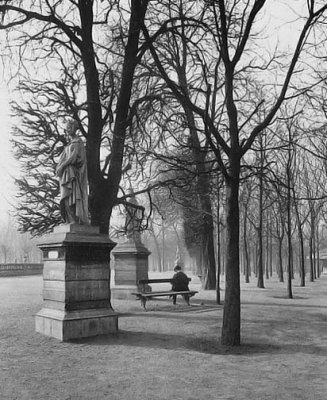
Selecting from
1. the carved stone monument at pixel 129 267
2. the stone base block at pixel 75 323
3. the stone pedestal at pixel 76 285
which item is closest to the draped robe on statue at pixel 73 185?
the stone pedestal at pixel 76 285

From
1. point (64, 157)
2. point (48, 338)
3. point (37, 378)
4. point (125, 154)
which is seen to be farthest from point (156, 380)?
point (125, 154)

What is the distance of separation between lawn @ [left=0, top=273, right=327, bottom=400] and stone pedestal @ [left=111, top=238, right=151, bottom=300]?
587cm

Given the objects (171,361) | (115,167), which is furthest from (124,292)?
(171,361)

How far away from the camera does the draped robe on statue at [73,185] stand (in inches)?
417

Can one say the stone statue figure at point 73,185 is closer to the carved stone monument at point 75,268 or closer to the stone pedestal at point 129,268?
the carved stone monument at point 75,268

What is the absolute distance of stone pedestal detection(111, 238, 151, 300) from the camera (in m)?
19.4

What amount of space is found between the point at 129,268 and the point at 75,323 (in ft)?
31.3

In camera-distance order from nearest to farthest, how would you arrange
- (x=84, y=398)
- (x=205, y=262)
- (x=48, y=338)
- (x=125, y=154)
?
(x=84, y=398), (x=48, y=338), (x=125, y=154), (x=205, y=262)

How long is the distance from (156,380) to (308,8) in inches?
285

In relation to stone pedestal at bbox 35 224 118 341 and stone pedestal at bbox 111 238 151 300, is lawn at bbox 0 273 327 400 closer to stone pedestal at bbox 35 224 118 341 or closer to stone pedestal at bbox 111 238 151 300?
stone pedestal at bbox 35 224 118 341

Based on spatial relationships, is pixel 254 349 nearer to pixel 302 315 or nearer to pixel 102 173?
pixel 302 315

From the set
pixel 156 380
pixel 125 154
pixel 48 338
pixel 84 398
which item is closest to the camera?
pixel 84 398

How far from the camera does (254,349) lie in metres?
9.17

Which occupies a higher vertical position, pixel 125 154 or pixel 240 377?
pixel 125 154
